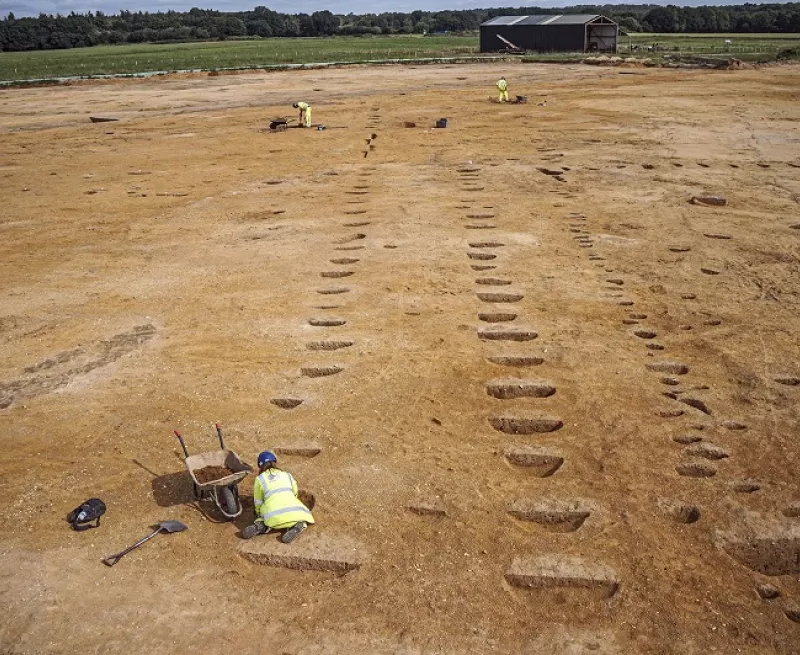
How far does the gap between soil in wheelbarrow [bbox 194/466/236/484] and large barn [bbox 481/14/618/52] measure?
58.0m

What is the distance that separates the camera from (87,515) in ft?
20.5

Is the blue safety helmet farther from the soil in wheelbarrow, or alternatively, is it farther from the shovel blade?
the shovel blade

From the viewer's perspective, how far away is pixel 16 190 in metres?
18.8

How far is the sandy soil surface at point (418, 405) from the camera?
5426mm

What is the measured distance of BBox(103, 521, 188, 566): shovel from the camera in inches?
230

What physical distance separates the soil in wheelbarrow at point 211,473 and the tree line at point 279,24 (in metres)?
84.0

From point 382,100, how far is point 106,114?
39.8 ft

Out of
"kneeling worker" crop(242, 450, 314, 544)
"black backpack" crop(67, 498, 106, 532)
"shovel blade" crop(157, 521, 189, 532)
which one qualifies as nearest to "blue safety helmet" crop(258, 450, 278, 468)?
"kneeling worker" crop(242, 450, 314, 544)

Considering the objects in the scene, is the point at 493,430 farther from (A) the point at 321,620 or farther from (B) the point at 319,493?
(A) the point at 321,620

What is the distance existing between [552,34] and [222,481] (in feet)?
197

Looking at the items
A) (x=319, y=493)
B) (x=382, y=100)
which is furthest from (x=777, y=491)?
(x=382, y=100)

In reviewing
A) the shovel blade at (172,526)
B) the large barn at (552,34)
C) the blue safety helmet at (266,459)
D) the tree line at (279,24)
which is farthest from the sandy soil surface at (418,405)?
the tree line at (279,24)

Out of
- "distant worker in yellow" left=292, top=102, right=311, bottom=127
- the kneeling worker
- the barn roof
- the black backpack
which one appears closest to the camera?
the kneeling worker

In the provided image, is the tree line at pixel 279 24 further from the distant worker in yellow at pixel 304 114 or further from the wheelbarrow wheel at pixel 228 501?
the wheelbarrow wheel at pixel 228 501
